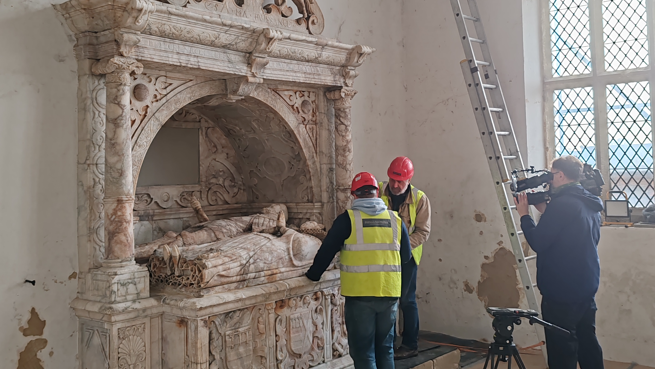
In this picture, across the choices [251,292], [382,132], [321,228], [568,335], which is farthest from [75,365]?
[382,132]

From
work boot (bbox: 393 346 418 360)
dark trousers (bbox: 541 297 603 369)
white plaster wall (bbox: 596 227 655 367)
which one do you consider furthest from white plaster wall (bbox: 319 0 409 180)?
dark trousers (bbox: 541 297 603 369)

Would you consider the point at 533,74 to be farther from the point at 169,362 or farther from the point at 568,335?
the point at 169,362

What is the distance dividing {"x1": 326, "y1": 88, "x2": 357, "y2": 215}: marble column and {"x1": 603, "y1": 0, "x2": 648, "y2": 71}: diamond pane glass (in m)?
2.48

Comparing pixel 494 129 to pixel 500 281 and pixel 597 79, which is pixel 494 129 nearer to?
pixel 597 79

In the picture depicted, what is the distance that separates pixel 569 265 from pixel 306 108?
7.80ft

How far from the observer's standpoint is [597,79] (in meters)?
5.70

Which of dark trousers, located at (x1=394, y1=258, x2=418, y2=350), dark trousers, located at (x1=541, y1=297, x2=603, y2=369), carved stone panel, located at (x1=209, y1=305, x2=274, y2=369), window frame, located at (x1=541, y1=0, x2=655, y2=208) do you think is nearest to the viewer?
dark trousers, located at (x1=541, y1=297, x2=603, y2=369)

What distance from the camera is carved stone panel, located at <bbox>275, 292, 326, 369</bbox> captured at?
4277mm

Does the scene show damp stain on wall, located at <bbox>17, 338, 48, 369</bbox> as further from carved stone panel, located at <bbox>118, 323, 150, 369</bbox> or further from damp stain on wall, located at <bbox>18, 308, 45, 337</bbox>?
carved stone panel, located at <bbox>118, 323, 150, 369</bbox>

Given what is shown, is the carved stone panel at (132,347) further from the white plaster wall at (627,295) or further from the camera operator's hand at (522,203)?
the white plaster wall at (627,295)

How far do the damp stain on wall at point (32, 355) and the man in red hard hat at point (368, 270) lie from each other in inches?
70.1

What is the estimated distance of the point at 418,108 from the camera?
6.43 metres

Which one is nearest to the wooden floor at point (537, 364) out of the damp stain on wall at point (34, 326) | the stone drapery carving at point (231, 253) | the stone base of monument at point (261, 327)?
the stone base of monument at point (261, 327)

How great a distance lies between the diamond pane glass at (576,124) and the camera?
18.9ft
